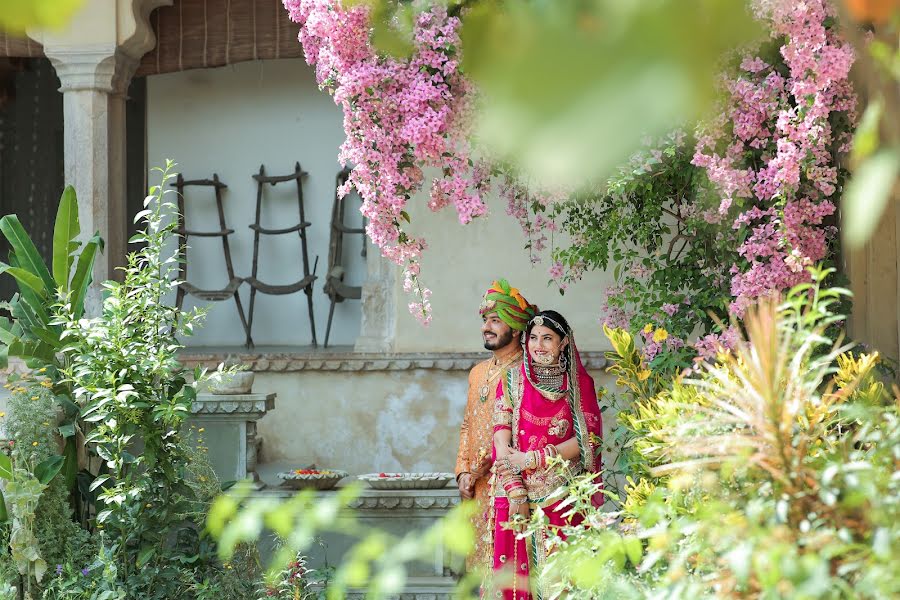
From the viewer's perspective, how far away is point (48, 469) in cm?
532

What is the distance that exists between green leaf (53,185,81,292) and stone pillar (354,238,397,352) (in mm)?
2005

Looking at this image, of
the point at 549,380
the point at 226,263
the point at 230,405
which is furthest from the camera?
the point at 226,263

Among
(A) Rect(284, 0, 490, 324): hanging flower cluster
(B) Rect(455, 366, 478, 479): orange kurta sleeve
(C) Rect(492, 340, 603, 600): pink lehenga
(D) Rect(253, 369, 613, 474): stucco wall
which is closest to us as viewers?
(A) Rect(284, 0, 490, 324): hanging flower cluster

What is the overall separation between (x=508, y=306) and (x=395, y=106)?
1.05 meters

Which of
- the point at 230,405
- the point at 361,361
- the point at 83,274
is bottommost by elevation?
the point at 230,405

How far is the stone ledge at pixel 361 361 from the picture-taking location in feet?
23.2

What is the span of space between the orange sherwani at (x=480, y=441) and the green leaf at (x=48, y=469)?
6.06 feet

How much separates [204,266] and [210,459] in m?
4.16

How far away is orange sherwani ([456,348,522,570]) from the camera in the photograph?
5.30 metres

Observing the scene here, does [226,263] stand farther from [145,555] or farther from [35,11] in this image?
[35,11]

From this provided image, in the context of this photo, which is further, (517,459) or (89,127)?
(89,127)

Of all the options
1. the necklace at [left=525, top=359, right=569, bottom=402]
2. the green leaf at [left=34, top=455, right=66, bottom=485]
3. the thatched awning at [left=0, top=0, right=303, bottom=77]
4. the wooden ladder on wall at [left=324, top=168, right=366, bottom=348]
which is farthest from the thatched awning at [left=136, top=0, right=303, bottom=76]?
the necklace at [left=525, top=359, right=569, bottom=402]

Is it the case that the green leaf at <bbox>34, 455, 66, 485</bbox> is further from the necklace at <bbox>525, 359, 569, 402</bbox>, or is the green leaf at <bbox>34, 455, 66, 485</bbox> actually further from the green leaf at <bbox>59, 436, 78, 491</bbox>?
the necklace at <bbox>525, 359, 569, 402</bbox>

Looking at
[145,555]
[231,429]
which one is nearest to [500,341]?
[231,429]
